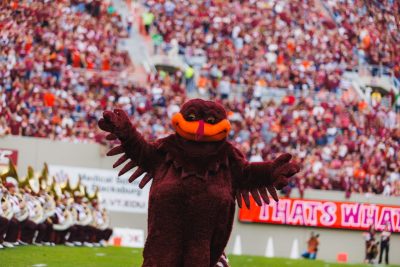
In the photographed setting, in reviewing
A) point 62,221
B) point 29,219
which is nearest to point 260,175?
point 29,219

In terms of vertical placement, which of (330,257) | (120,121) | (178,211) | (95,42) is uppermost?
(95,42)

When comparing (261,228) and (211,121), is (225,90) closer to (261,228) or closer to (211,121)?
(261,228)

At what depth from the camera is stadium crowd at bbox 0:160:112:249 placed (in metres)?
16.9

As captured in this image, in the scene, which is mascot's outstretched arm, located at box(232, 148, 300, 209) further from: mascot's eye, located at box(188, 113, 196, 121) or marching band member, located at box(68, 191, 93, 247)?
marching band member, located at box(68, 191, 93, 247)

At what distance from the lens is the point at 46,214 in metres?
19.6

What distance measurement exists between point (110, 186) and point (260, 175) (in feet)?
60.2

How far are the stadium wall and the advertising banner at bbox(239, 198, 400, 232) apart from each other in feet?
0.55

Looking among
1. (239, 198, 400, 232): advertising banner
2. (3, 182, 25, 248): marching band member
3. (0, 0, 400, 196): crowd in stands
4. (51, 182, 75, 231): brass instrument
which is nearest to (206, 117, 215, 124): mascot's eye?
(3, 182, 25, 248): marching band member

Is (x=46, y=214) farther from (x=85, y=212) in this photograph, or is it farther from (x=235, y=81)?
(x=235, y=81)

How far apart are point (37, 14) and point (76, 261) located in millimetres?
15553

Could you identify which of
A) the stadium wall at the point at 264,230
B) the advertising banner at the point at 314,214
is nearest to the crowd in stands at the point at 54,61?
the stadium wall at the point at 264,230

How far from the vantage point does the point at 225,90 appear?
30.8 m

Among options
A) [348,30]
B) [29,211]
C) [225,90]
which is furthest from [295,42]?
A: [29,211]

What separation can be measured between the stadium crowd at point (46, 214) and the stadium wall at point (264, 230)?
2.28m
